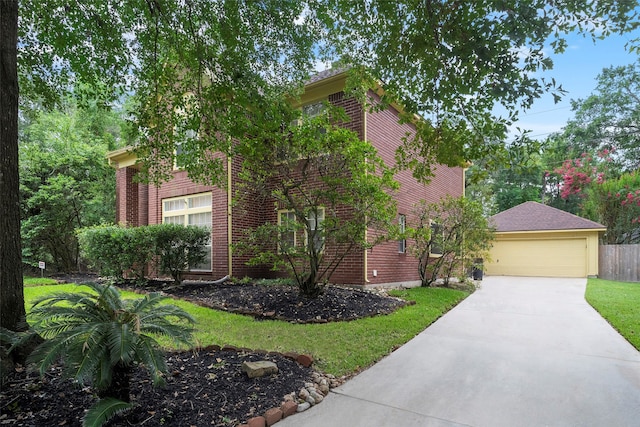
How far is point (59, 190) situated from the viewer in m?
15.9

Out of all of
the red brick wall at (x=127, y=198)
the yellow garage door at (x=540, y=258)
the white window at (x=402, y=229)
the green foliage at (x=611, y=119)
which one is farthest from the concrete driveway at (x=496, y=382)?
the green foliage at (x=611, y=119)

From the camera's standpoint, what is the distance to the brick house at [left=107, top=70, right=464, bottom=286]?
944 cm

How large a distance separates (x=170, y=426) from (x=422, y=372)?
8.92 feet

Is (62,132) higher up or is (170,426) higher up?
(62,132)

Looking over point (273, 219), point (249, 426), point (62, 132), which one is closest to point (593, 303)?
point (273, 219)

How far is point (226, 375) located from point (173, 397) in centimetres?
60

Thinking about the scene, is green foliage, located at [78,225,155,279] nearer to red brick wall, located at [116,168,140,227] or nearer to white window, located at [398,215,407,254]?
red brick wall, located at [116,168,140,227]

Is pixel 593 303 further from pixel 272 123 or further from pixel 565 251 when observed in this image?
pixel 565 251

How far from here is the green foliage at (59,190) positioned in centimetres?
1534

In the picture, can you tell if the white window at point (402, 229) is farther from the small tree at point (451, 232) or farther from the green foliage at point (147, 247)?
the green foliage at point (147, 247)

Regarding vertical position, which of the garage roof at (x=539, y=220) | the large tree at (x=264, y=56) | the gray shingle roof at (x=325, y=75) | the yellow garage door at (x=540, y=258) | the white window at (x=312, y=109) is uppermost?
the gray shingle roof at (x=325, y=75)

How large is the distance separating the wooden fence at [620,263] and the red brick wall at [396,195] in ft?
34.8

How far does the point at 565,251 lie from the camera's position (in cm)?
1827

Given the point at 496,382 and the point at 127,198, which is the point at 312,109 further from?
the point at 127,198
